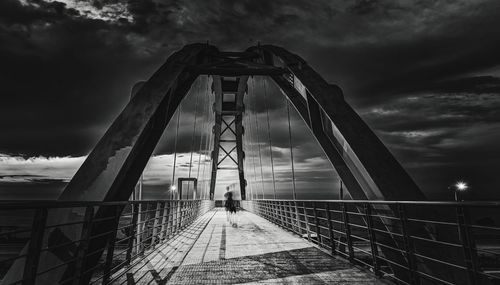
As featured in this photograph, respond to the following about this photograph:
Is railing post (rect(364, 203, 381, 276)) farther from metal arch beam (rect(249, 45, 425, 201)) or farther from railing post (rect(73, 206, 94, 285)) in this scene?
railing post (rect(73, 206, 94, 285))

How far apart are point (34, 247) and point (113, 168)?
10.3ft

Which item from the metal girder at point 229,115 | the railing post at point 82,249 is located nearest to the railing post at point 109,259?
the railing post at point 82,249

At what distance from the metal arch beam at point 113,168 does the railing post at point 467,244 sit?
152 inches

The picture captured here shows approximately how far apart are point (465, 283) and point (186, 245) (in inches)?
221

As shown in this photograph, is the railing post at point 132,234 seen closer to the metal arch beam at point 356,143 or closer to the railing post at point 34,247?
the railing post at point 34,247

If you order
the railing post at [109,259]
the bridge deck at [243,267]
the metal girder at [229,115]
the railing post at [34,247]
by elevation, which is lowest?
the bridge deck at [243,267]

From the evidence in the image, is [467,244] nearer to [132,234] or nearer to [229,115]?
[132,234]

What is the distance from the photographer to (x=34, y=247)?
243 cm

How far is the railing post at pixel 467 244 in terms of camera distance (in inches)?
102

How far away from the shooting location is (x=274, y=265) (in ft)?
16.4

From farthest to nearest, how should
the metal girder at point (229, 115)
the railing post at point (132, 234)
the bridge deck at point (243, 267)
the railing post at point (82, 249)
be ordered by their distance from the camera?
1. the metal girder at point (229, 115)
2. the railing post at point (132, 234)
3. the bridge deck at point (243, 267)
4. the railing post at point (82, 249)

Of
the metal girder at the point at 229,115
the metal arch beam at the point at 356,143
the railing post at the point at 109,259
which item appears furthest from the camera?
the metal girder at the point at 229,115

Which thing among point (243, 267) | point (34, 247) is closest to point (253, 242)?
point (243, 267)

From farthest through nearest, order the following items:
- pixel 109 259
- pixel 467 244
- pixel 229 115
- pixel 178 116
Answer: pixel 229 115
pixel 178 116
pixel 109 259
pixel 467 244
